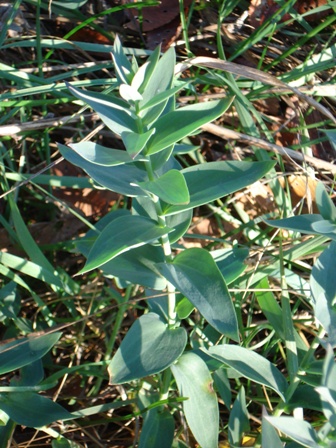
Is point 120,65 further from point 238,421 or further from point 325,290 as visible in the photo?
point 238,421

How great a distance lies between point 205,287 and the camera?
40.0 inches

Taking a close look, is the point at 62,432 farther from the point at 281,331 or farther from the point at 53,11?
the point at 53,11

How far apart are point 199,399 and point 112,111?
58 cm

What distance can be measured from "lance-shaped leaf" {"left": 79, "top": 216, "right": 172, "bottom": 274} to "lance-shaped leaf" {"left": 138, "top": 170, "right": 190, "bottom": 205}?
3.8 inches

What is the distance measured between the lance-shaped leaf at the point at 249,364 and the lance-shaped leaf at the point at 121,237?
10.1 inches

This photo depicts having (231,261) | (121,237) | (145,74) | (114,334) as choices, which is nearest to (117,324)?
(114,334)

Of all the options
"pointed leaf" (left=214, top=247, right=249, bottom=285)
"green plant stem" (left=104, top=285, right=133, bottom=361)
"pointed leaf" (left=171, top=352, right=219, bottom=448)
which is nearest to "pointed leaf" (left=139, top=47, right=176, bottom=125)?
"pointed leaf" (left=214, top=247, right=249, bottom=285)

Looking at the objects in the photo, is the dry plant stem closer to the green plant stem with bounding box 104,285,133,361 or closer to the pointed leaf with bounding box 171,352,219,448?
the green plant stem with bounding box 104,285,133,361

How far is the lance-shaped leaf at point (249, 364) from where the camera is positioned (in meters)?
1.10

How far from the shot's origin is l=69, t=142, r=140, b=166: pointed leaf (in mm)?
947

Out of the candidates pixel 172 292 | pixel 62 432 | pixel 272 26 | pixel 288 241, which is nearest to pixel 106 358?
pixel 62 432

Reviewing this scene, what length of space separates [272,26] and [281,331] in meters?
0.98

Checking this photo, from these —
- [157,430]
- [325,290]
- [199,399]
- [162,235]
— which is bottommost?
[157,430]

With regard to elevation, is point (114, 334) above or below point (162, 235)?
below
